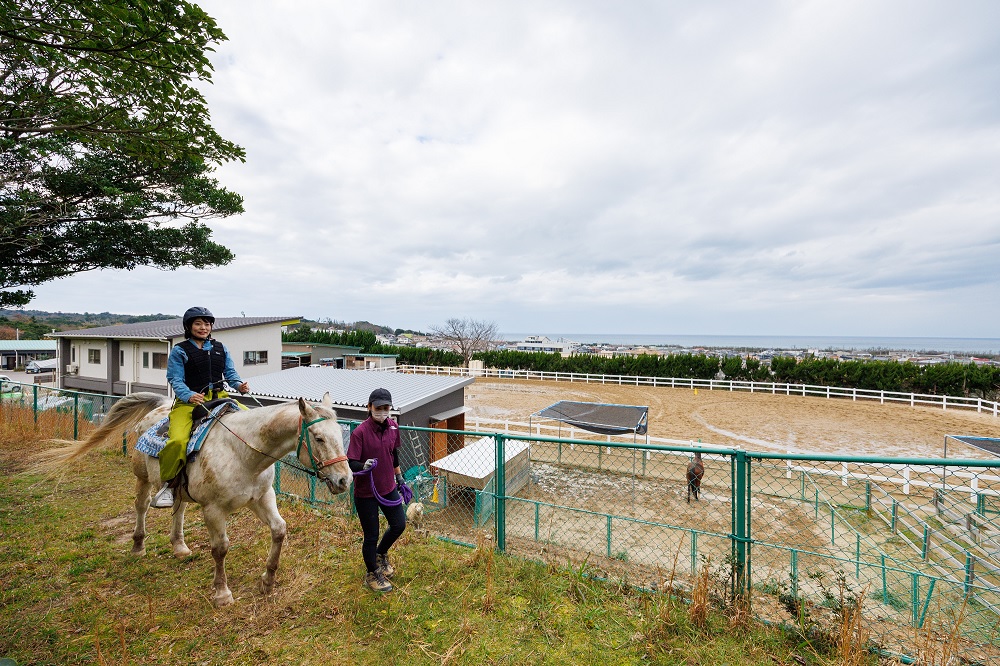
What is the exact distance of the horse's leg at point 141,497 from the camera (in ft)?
13.9

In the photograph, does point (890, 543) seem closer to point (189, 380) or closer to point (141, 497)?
point (189, 380)

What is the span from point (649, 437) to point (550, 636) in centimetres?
1299

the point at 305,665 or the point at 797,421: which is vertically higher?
the point at 305,665

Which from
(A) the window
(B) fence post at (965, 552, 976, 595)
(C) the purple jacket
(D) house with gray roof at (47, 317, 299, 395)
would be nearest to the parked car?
(D) house with gray roof at (47, 317, 299, 395)

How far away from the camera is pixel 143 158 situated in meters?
4.41

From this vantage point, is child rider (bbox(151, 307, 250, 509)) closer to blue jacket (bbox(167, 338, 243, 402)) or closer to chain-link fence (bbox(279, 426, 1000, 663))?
blue jacket (bbox(167, 338, 243, 402))

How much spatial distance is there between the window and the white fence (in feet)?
42.1

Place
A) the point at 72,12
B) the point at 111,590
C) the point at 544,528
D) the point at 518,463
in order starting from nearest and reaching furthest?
the point at 72,12
the point at 111,590
the point at 544,528
the point at 518,463

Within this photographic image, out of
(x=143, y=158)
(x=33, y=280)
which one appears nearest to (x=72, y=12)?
(x=143, y=158)

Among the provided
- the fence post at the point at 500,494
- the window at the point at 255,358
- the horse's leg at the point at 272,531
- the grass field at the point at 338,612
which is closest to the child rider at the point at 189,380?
the horse's leg at the point at 272,531

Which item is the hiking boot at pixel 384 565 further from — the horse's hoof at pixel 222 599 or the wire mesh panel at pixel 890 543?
the wire mesh panel at pixel 890 543

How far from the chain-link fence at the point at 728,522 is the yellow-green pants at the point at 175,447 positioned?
2152 millimetres

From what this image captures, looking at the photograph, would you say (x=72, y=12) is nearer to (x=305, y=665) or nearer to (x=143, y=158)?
(x=143, y=158)

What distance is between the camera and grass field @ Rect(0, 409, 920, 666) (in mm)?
2883
